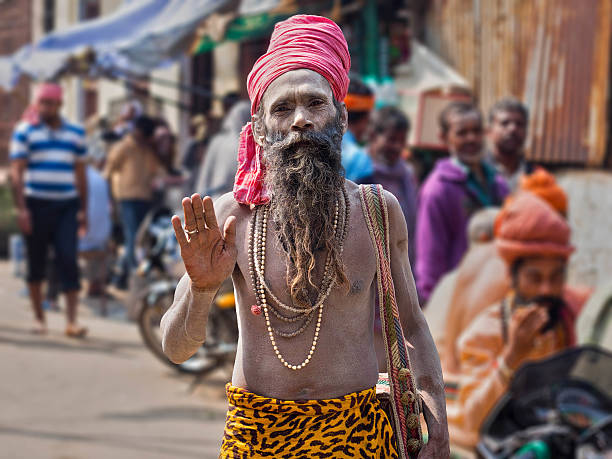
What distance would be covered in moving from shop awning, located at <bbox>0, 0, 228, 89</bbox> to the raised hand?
8886 millimetres

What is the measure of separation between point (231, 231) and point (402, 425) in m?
0.60

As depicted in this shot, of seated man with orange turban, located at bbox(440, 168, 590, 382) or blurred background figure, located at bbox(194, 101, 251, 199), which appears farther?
blurred background figure, located at bbox(194, 101, 251, 199)

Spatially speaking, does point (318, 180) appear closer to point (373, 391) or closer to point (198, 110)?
point (373, 391)

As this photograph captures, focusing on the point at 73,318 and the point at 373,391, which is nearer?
the point at 373,391

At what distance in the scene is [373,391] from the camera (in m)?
2.28

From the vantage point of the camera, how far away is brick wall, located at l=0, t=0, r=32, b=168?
72.6 ft

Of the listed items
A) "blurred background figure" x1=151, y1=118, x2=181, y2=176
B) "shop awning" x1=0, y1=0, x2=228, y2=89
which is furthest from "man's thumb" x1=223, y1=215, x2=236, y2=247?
"blurred background figure" x1=151, y1=118, x2=181, y2=176

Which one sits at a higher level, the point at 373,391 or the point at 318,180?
the point at 318,180

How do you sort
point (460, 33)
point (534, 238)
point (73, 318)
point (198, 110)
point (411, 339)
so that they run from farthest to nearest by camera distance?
point (198, 110) < point (460, 33) < point (73, 318) < point (534, 238) < point (411, 339)

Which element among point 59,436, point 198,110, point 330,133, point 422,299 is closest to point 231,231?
point 330,133

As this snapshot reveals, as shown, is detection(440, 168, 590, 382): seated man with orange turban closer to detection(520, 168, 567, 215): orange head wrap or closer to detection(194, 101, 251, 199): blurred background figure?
detection(520, 168, 567, 215): orange head wrap

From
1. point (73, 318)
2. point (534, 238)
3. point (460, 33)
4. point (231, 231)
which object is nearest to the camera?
point (231, 231)

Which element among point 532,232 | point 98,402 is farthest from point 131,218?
point 532,232

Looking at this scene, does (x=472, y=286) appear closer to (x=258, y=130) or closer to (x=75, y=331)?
(x=258, y=130)
